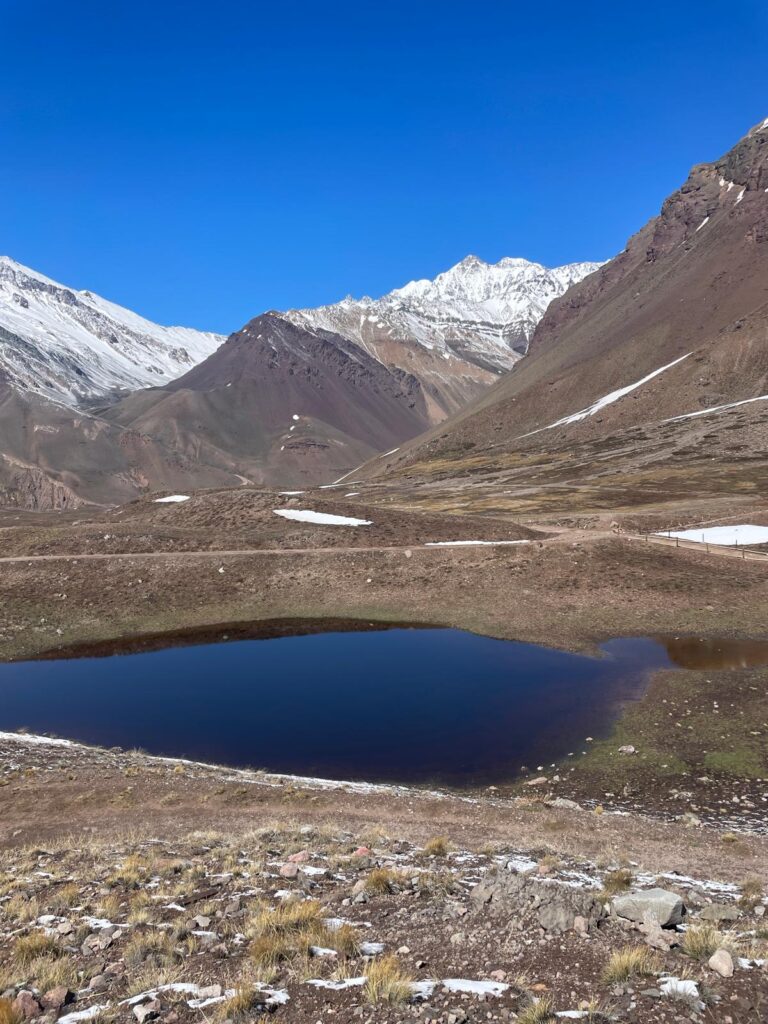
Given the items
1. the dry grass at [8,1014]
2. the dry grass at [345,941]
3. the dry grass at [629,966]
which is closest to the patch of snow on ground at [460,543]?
the dry grass at [345,941]

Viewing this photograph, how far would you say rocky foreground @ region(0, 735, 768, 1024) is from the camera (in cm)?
908

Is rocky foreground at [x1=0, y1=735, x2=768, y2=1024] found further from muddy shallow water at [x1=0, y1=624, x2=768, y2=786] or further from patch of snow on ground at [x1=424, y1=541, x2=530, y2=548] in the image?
patch of snow on ground at [x1=424, y1=541, x2=530, y2=548]

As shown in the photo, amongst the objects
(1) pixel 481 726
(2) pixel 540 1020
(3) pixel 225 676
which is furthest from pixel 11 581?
(2) pixel 540 1020

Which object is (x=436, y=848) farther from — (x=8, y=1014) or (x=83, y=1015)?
(x=8, y=1014)

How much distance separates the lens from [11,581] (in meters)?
58.7

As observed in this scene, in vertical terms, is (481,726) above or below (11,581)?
below

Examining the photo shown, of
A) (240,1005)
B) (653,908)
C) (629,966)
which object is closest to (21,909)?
(240,1005)

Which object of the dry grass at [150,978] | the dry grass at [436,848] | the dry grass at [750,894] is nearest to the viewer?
the dry grass at [150,978]

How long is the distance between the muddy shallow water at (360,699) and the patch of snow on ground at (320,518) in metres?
27.5

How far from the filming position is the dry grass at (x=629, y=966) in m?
9.26

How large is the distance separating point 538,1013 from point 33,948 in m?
8.18

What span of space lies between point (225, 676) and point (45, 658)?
51.1 ft

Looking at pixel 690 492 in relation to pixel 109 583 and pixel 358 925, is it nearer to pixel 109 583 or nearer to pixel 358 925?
pixel 109 583

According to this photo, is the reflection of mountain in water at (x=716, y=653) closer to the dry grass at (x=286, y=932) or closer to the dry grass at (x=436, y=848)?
the dry grass at (x=436, y=848)
